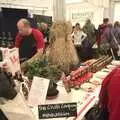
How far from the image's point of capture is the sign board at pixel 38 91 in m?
1.85

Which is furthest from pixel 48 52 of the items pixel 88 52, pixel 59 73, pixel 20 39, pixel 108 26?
pixel 108 26

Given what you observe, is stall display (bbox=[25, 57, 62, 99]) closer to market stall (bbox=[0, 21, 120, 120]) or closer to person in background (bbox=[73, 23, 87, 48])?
market stall (bbox=[0, 21, 120, 120])

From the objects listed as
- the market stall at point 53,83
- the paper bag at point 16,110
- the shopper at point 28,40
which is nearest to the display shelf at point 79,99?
the market stall at point 53,83

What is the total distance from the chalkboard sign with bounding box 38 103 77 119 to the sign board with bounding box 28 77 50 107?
8.3 inches

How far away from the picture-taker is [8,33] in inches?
215

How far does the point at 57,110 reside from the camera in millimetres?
1656

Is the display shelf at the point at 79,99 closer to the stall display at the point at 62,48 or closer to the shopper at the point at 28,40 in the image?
the stall display at the point at 62,48

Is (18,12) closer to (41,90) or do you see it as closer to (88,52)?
(88,52)

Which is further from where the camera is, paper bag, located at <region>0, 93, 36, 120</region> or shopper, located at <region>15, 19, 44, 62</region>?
shopper, located at <region>15, 19, 44, 62</region>

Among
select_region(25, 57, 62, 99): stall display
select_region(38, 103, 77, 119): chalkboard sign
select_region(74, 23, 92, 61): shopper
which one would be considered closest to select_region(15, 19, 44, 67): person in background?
select_region(25, 57, 62, 99): stall display

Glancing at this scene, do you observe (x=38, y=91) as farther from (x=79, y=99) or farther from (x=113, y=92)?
(x=113, y=92)

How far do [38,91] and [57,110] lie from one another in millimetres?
256

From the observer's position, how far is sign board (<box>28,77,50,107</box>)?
1.85 meters

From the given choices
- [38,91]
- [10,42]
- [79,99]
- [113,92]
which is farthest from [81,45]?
[113,92]
